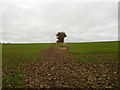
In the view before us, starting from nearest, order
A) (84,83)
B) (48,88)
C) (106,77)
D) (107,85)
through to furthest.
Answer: (48,88) → (107,85) → (84,83) → (106,77)

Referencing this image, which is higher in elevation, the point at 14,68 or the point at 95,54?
the point at 95,54

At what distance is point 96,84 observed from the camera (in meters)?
6.87

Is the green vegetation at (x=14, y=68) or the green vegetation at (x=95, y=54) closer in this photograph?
the green vegetation at (x=14, y=68)

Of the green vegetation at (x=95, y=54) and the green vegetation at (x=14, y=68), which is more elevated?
the green vegetation at (x=95, y=54)

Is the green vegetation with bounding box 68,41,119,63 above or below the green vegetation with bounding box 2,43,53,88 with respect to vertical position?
above

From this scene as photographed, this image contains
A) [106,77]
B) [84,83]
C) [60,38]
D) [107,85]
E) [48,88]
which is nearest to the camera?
[48,88]

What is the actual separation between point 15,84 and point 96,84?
511cm

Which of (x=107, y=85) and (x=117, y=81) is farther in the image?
(x=117, y=81)

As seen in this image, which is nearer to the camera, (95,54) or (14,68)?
(14,68)

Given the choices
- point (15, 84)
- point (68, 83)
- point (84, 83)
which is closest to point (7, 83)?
point (15, 84)

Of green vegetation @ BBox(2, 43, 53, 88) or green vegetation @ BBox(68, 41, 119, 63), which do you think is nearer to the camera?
green vegetation @ BBox(2, 43, 53, 88)

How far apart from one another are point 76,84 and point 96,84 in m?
1.25

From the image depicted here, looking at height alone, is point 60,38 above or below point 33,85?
above

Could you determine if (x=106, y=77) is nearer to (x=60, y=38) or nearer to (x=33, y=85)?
(x=33, y=85)
